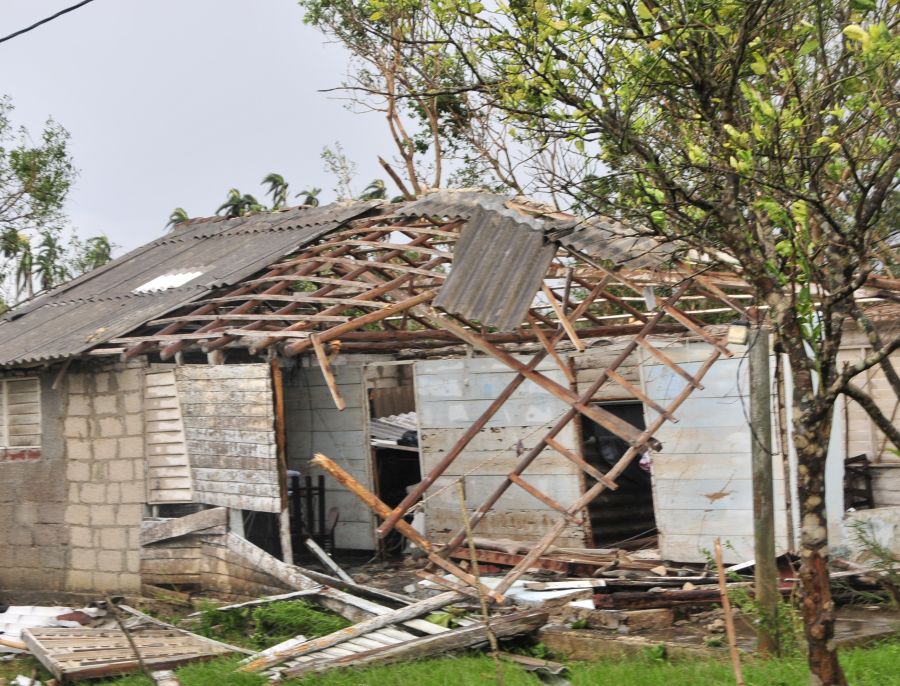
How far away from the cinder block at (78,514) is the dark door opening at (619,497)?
5739 millimetres

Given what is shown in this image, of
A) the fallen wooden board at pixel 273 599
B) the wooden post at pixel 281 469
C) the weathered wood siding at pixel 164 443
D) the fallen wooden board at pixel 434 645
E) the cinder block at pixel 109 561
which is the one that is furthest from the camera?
the cinder block at pixel 109 561

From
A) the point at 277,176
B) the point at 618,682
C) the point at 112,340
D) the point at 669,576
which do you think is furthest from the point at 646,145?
the point at 277,176

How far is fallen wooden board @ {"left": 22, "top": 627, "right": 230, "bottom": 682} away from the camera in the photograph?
8.52 meters

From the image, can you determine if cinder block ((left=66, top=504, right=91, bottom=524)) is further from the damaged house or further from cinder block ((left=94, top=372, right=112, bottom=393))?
cinder block ((left=94, top=372, right=112, bottom=393))

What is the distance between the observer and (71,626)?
10.8 meters

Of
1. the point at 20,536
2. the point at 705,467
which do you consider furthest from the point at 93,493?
the point at 705,467

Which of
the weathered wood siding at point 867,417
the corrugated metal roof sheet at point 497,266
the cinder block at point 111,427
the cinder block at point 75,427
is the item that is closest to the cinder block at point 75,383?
the cinder block at point 75,427

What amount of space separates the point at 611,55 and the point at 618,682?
3955 mm

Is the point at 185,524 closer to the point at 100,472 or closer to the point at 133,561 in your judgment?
the point at 133,561

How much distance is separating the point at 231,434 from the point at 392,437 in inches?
127

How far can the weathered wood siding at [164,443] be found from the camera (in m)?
11.9

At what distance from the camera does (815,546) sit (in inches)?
228

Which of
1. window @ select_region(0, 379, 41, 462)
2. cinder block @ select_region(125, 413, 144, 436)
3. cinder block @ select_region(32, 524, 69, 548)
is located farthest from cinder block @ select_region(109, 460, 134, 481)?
window @ select_region(0, 379, 41, 462)

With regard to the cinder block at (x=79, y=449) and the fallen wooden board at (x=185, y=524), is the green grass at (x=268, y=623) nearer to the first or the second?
the fallen wooden board at (x=185, y=524)
